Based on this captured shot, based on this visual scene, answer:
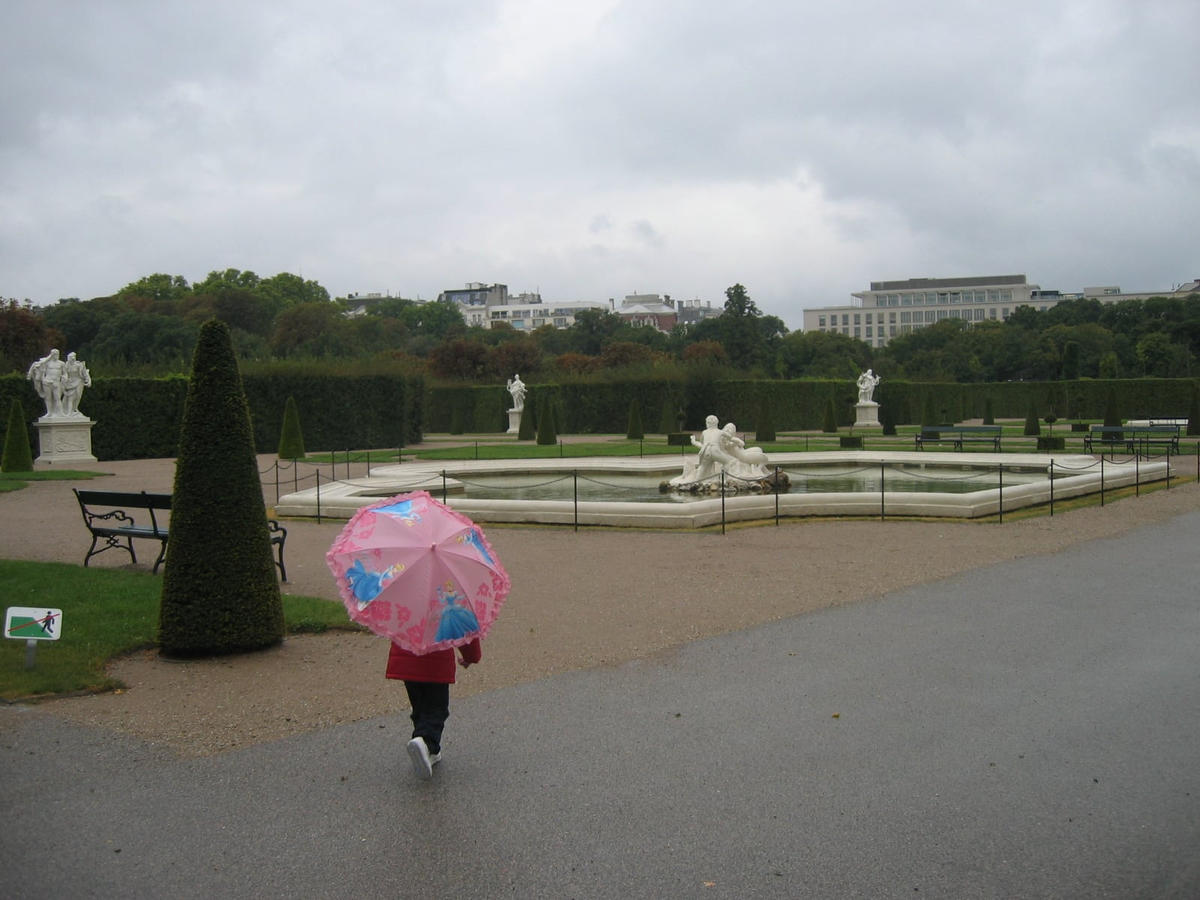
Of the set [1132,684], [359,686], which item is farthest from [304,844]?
[1132,684]

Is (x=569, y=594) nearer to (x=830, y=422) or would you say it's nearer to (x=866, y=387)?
(x=830, y=422)

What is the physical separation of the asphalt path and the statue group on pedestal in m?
24.2

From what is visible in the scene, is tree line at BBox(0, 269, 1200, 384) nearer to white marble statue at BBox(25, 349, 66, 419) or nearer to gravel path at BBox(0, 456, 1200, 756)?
white marble statue at BBox(25, 349, 66, 419)

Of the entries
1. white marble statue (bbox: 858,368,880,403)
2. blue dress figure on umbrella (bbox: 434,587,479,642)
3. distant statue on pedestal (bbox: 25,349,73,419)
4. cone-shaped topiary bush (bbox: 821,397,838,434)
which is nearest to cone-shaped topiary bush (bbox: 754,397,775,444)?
cone-shaped topiary bush (bbox: 821,397,838,434)

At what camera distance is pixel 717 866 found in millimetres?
4090

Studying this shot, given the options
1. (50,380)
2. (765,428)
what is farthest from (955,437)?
(50,380)

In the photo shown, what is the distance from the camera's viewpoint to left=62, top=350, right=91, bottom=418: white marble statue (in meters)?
27.7

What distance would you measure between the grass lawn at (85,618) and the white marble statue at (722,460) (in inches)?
353

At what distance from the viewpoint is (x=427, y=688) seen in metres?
5.15

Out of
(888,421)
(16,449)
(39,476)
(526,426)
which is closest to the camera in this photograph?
(39,476)

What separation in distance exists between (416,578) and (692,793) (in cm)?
163

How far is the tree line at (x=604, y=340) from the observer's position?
184 ft

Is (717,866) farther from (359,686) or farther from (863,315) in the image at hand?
(863,315)

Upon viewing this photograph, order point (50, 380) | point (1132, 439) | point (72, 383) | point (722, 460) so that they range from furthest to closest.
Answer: point (72, 383)
point (50, 380)
point (1132, 439)
point (722, 460)
